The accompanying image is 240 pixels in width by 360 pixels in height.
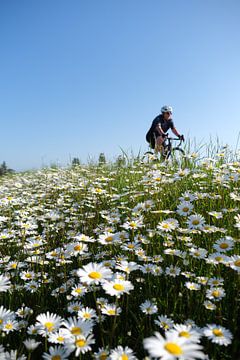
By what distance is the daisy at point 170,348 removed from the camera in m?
0.71

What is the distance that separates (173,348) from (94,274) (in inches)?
22.5

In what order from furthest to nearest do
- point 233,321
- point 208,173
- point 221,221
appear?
point 208,173, point 221,221, point 233,321

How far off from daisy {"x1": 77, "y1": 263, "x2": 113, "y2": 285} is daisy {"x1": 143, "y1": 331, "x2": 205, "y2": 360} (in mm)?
480

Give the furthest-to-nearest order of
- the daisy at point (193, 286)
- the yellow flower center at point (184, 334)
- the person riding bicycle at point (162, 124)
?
1. the person riding bicycle at point (162, 124)
2. the daisy at point (193, 286)
3. the yellow flower center at point (184, 334)

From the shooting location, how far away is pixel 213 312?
155 centimetres

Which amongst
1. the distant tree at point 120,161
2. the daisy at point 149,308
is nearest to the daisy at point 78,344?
the daisy at point 149,308

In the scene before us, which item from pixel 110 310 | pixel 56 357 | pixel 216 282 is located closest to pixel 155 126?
pixel 216 282

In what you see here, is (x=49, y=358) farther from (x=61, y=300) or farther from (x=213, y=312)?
(x=213, y=312)

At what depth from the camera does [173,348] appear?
2.54ft

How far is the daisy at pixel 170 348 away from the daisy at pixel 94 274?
48cm

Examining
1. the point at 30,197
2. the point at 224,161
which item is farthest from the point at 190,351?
the point at 30,197

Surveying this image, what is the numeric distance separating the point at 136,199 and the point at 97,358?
238cm

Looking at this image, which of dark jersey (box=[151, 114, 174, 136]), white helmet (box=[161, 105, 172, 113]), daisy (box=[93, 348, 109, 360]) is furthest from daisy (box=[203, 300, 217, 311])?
white helmet (box=[161, 105, 172, 113])

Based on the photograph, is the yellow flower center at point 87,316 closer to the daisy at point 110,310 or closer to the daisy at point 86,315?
the daisy at point 86,315
